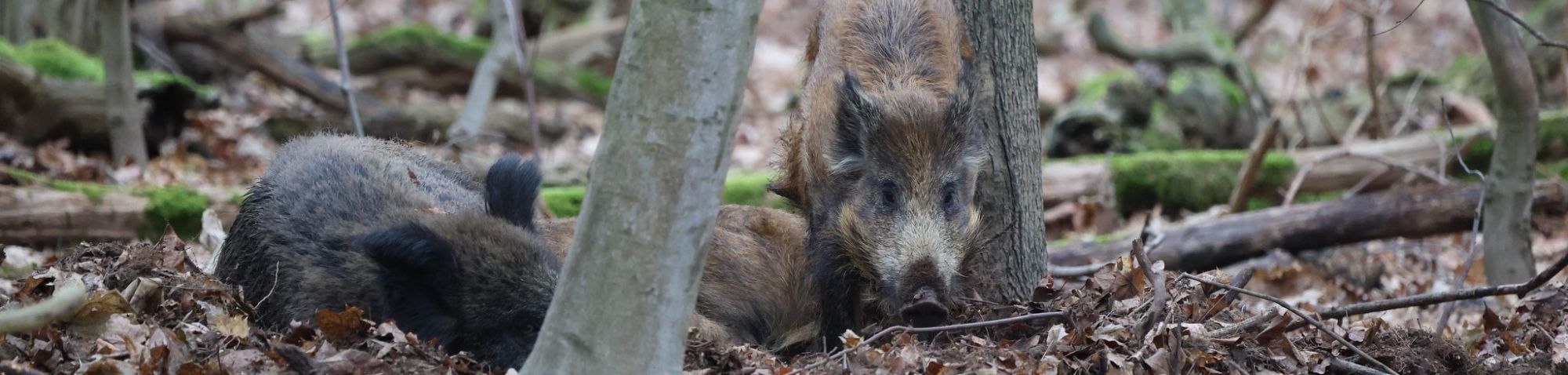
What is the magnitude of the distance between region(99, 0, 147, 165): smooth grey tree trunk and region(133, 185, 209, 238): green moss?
1.41 metres

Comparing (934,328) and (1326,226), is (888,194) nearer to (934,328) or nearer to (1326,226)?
(934,328)

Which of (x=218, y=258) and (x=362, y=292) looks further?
(x=218, y=258)

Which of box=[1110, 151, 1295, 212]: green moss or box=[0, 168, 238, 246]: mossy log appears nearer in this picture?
box=[0, 168, 238, 246]: mossy log

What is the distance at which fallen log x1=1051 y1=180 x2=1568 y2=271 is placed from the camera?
9.03 meters

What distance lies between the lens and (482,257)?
16.8ft

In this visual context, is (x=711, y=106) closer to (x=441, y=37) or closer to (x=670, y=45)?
(x=670, y=45)

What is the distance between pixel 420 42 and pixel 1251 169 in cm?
1089

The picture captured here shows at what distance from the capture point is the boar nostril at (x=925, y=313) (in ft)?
16.2

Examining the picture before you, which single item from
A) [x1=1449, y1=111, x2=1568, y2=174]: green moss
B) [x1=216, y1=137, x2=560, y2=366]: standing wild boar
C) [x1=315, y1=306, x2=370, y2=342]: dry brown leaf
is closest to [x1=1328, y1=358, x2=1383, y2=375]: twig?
[x1=216, y1=137, x2=560, y2=366]: standing wild boar

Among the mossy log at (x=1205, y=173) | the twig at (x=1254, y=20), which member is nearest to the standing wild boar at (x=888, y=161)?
the mossy log at (x=1205, y=173)

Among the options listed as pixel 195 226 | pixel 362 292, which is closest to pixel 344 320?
pixel 362 292

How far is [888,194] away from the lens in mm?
5523

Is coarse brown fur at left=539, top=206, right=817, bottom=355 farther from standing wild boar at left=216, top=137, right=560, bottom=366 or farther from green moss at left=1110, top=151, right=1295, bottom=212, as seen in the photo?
green moss at left=1110, top=151, right=1295, bottom=212

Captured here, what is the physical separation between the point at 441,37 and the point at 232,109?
3.56 m
